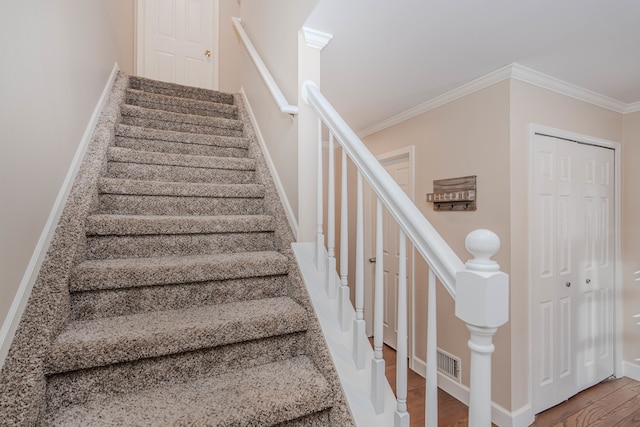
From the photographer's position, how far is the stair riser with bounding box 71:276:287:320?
117cm

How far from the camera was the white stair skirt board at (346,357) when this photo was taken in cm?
99

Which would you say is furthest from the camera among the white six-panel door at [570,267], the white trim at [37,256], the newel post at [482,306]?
the white six-panel door at [570,267]

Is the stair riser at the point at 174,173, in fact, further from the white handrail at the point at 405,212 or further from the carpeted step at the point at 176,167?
the white handrail at the point at 405,212

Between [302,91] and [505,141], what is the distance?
1411mm

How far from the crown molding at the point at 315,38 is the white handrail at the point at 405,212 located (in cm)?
50

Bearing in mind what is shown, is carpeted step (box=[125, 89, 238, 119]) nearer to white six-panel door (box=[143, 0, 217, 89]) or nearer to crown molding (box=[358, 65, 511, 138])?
white six-panel door (box=[143, 0, 217, 89])

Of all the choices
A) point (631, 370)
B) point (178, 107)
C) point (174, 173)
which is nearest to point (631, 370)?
point (631, 370)

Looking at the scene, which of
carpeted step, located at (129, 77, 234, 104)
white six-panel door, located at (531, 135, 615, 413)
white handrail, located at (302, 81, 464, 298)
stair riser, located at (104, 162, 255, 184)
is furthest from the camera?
carpeted step, located at (129, 77, 234, 104)

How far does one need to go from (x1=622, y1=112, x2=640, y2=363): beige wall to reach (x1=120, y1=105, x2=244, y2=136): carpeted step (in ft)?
10.9

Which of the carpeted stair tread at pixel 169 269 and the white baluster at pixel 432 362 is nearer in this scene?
the white baluster at pixel 432 362

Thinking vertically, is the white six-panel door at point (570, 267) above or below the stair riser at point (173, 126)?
below

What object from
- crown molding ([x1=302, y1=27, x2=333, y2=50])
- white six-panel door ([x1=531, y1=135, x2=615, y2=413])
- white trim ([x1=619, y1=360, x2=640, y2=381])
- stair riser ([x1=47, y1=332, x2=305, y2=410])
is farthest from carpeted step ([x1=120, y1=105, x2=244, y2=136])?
white trim ([x1=619, y1=360, x2=640, y2=381])

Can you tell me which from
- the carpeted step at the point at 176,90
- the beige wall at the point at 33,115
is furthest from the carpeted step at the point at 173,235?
the carpeted step at the point at 176,90

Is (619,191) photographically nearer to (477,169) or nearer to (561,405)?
(477,169)
